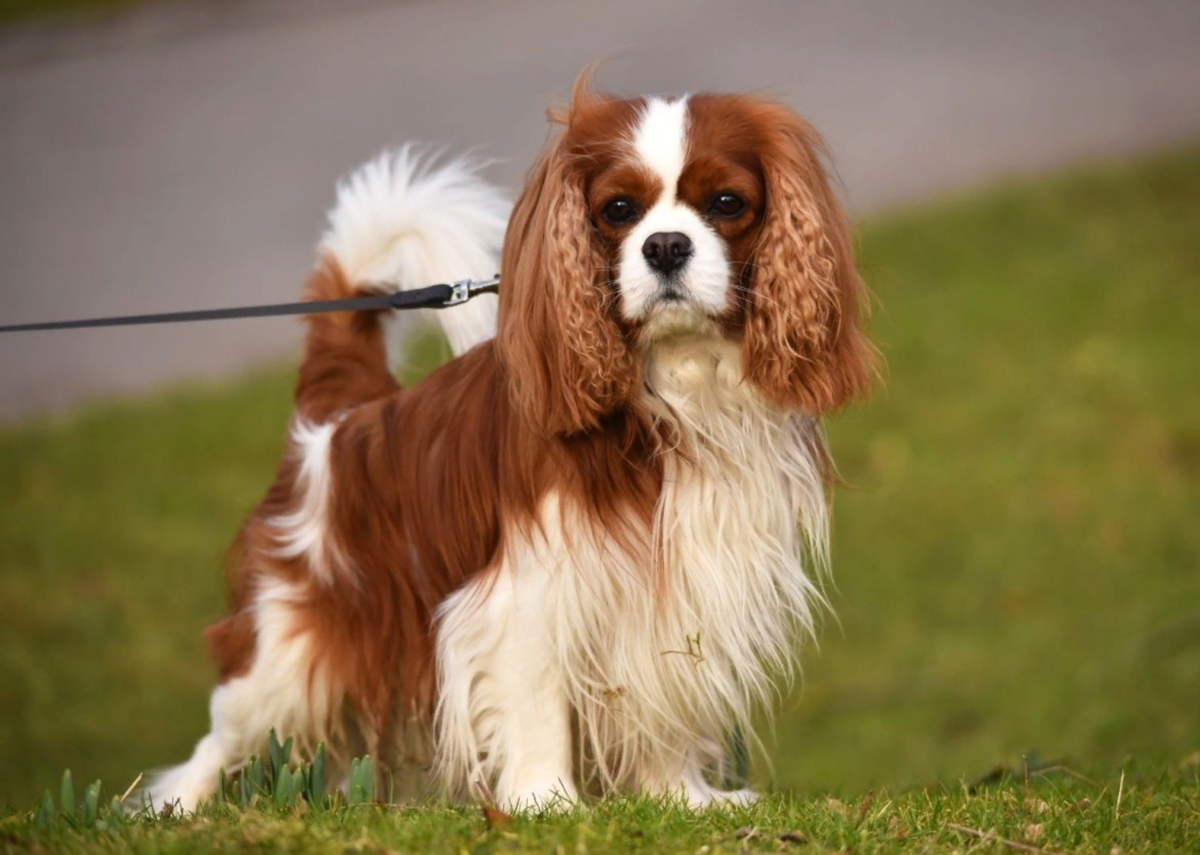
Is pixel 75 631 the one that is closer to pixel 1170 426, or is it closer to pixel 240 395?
pixel 240 395

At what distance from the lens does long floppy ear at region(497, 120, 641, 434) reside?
4801 millimetres

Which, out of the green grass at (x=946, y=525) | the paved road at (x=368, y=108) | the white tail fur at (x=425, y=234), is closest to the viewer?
the white tail fur at (x=425, y=234)

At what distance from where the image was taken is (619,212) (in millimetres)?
4887

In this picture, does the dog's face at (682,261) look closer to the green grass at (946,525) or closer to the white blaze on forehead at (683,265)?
the white blaze on forehead at (683,265)

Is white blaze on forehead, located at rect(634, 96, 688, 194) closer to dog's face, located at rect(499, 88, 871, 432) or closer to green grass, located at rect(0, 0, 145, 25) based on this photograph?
dog's face, located at rect(499, 88, 871, 432)

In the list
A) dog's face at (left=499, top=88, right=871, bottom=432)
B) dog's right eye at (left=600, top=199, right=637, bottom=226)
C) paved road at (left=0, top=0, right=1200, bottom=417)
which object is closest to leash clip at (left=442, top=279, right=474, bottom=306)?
dog's face at (left=499, top=88, right=871, bottom=432)

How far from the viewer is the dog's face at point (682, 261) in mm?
4789

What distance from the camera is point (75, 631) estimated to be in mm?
10602

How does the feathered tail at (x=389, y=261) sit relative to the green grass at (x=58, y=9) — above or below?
below

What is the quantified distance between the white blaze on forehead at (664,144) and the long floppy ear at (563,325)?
0.70 feet

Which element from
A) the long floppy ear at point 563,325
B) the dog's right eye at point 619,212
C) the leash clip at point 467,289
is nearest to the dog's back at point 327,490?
the leash clip at point 467,289

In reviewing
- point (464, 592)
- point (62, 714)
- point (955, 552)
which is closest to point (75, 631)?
point (62, 714)

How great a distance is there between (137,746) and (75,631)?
117cm

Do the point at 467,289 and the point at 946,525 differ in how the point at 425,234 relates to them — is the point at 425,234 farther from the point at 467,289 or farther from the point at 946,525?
the point at 946,525
